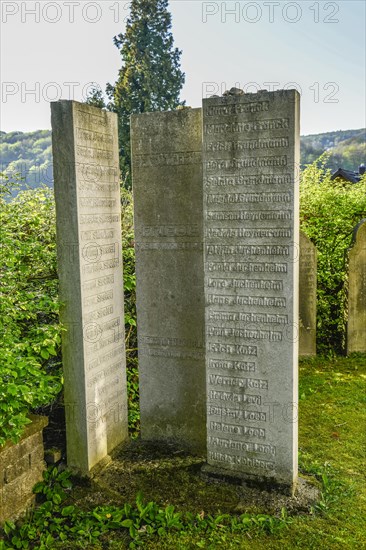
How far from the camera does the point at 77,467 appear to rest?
4703mm

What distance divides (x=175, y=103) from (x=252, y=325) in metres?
21.1

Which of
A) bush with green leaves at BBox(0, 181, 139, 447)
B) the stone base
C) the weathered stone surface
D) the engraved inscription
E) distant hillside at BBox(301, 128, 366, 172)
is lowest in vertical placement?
the stone base

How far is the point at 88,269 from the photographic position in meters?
4.62

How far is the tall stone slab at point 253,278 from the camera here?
4172 millimetres

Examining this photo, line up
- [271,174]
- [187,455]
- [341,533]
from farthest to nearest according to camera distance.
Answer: [187,455], [271,174], [341,533]

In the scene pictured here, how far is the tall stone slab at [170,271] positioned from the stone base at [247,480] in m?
0.56

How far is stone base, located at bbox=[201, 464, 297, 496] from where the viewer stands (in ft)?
14.5

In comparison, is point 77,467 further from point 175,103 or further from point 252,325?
point 175,103

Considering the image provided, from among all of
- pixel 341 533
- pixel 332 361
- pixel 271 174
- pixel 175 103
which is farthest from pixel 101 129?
pixel 175 103

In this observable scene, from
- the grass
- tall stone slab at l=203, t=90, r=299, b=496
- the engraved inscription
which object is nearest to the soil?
the grass

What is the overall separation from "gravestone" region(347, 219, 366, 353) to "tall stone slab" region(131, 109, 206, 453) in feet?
15.0

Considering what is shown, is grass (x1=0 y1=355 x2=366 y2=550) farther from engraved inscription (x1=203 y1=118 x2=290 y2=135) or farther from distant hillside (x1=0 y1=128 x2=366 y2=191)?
engraved inscription (x1=203 y1=118 x2=290 y2=135)

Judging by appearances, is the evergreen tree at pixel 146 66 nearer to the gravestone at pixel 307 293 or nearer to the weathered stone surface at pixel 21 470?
the gravestone at pixel 307 293

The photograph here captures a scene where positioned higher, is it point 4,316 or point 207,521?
point 4,316
